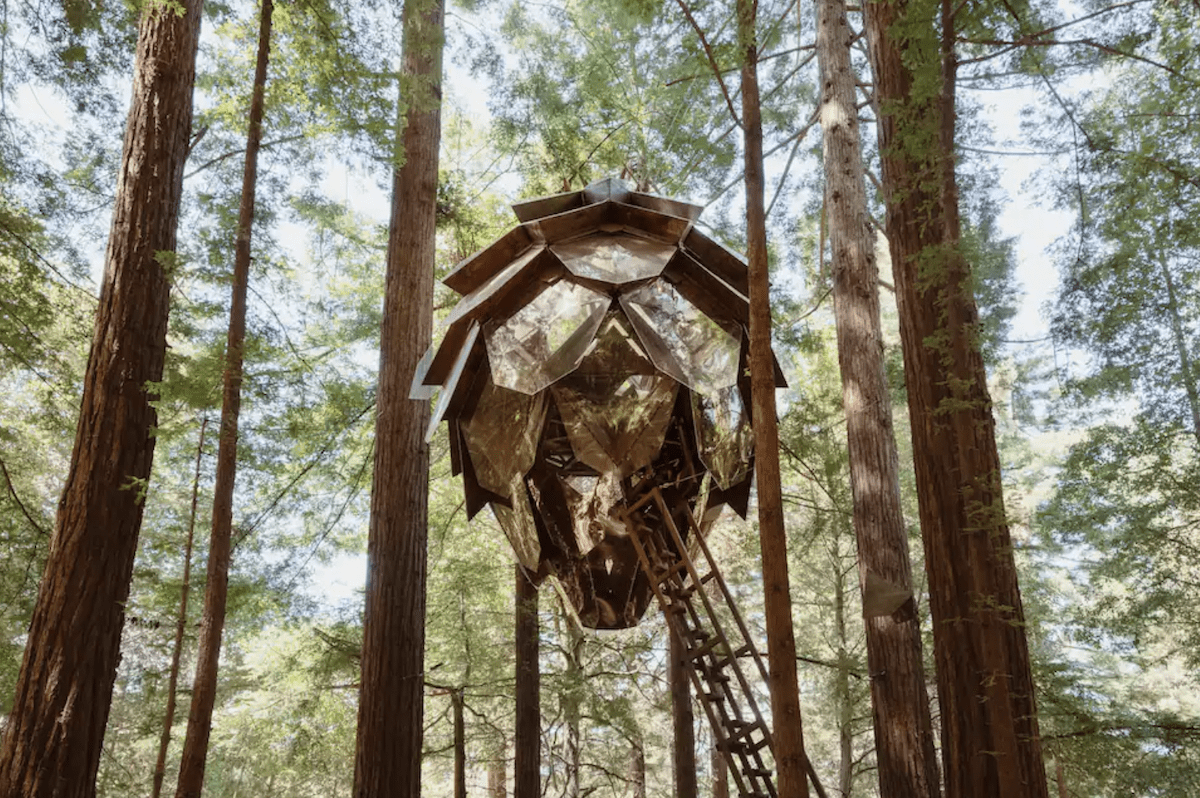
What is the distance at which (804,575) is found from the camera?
1819 centimetres

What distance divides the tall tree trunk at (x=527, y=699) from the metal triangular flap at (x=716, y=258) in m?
5.37

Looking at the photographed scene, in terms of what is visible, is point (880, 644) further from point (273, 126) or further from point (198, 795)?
point (273, 126)

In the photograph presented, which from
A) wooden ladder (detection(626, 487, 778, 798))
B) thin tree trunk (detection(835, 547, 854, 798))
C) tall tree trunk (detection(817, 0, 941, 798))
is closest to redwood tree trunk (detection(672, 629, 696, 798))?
thin tree trunk (detection(835, 547, 854, 798))

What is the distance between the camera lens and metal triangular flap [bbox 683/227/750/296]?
5.11 metres

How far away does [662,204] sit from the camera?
17.4 ft

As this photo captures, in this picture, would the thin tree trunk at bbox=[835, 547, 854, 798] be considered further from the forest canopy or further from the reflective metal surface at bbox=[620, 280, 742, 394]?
the reflective metal surface at bbox=[620, 280, 742, 394]

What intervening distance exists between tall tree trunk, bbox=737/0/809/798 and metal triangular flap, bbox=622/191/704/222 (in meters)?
1.47

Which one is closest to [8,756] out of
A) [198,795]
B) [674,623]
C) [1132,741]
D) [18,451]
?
[198,795]

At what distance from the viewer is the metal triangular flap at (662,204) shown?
5.29 metres

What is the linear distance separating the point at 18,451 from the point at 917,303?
11.7 meters

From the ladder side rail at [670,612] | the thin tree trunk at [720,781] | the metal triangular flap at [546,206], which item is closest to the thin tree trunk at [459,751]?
the ladder side rail at [670,612]

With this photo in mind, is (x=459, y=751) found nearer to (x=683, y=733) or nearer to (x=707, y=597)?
(x=683, y=733)

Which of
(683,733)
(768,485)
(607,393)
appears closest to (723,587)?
(607,393)

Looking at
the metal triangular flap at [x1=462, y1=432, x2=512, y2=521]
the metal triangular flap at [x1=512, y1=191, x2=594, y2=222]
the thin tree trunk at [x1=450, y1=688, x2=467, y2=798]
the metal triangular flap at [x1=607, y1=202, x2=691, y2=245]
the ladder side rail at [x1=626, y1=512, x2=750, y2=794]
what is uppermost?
the metal triangular flap at [x1=512, y1=191, x2=594, y2=222]
